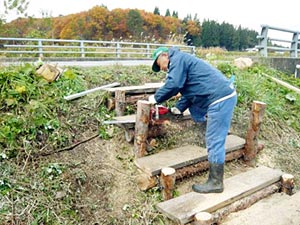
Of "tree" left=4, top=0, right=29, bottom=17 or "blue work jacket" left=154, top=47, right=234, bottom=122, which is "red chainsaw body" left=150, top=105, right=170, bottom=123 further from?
"tree" left=4, top=0, right=29, bottom=17

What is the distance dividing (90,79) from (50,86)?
2.16ft

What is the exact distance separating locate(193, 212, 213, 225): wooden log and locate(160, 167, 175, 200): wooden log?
1.35ft

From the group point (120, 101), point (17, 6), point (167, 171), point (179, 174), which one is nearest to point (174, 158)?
point (179, 174)

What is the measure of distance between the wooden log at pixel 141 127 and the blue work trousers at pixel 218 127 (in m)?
0.60

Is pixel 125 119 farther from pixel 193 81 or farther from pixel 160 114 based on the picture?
pixel 193 81

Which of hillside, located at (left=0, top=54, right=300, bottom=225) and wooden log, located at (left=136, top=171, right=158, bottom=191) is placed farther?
wooden log, located at (left=136, top=171, right=158, bottom=191)

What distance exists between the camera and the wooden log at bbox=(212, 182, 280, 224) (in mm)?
2609

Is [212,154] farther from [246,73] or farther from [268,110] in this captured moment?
[246,73]

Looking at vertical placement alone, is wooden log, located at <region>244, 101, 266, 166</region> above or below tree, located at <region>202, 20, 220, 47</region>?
below

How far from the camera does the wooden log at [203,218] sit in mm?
2375

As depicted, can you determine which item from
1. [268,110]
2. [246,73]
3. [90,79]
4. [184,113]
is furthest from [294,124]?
[90,79]

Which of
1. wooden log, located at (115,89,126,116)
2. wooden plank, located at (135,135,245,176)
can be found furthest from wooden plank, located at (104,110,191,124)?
wooden plank, located at (135,135,245,176)

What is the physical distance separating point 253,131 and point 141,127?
1.33m

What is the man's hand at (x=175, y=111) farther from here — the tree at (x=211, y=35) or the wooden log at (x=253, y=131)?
the tree at (x=211, y=35)
